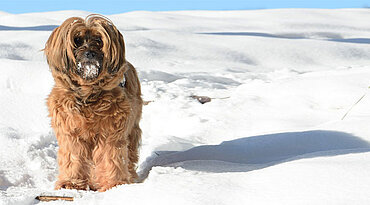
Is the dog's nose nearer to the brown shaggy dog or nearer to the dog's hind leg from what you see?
the brown shaggy dog

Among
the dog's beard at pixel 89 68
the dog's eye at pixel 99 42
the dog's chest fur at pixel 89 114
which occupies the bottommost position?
the dog's chest fur at pixel 89 114

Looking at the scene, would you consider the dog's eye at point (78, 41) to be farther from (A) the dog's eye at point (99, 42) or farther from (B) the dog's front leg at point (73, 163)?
(B) the dog's front leg at point (73, 163)

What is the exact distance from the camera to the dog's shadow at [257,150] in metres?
4.12

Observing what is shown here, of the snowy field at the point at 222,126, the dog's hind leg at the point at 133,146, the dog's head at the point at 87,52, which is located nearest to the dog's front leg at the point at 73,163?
the snowy field at the point at 222,126

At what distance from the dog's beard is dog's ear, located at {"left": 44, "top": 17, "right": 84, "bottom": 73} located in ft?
0.19

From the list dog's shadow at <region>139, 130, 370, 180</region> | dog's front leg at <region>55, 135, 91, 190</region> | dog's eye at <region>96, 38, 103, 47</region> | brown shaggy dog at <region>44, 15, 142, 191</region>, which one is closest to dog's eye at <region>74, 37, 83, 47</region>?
brown shaggy dog at <region>44, 15, 142, 191</region>

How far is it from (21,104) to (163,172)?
3.18 m

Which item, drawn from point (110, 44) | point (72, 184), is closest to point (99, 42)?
point (110, 44)

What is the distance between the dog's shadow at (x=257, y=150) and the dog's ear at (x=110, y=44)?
1.03m

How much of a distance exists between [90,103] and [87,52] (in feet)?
1.25

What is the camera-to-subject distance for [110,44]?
331cm

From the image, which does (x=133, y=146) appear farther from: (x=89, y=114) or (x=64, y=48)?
(x=64, y=48)

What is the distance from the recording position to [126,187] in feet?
10.1

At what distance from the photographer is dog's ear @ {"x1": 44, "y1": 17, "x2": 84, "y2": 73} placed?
10.8ft
